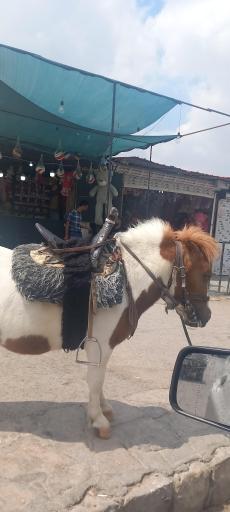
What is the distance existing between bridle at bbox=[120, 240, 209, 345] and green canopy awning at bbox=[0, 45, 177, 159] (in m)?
3.75

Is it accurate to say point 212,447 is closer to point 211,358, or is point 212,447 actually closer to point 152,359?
point 211,358

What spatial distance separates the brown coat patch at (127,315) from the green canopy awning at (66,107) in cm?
386

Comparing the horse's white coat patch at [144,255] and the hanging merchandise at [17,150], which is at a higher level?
the hanging merchandise at [17,150]

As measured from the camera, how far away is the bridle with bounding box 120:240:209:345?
3.10m

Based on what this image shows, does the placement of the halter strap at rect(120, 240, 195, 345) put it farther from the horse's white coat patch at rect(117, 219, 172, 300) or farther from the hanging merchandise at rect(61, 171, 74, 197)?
the hanging merchandise at rect(61, 171, 74, 197)

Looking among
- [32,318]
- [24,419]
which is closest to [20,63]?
[32,318]

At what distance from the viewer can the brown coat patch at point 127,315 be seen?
3.03m

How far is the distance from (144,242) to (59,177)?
7.48m

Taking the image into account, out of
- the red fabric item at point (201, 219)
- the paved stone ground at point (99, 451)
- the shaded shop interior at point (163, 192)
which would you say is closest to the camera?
the paved stone ground at point (99, 451)

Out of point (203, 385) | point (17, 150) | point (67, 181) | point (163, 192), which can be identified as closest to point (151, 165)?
point (163, 192)

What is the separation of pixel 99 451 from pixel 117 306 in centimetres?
97

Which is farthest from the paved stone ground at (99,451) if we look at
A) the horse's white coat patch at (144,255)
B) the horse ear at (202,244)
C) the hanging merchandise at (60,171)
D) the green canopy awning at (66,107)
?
the hanging merchandise at (60,171)

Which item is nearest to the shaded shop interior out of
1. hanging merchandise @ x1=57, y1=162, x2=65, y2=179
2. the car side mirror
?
hanging merchandise @ x1=57, y1=162, x2=65, y2=179

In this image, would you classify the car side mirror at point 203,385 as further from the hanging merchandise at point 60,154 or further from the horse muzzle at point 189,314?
the hanging merchandise at point 60,154
